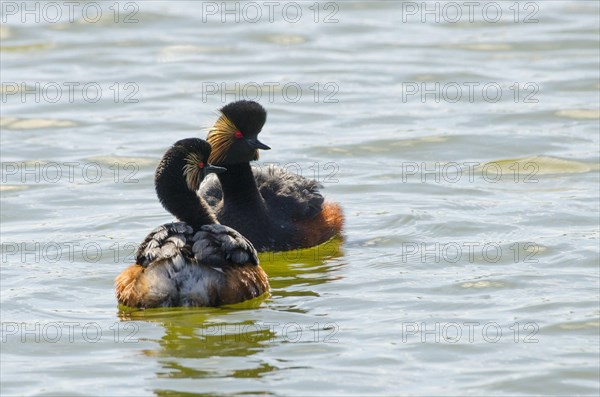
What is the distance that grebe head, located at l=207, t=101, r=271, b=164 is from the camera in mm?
13133

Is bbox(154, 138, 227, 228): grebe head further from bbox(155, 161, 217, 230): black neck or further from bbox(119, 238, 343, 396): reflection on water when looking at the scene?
bbox(119, 238, 343, 396): reflection on water

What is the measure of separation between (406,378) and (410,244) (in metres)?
3.93

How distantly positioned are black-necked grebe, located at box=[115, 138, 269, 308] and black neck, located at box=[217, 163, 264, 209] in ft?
5.50

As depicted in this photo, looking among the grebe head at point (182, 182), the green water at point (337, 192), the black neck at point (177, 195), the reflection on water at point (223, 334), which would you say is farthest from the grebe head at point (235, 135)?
the black neck at point (177, 195)

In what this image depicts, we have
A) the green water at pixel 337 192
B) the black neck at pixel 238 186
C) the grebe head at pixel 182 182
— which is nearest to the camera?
the green water at pixel 337 192

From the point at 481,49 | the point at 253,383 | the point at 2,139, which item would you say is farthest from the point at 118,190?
the point at 481,49

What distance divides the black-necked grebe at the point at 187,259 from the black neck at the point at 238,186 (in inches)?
66.1

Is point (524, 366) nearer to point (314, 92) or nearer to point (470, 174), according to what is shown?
point (470, 174)

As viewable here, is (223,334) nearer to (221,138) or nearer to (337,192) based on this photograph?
(221,138)

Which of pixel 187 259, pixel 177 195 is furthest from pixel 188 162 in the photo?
pixel 187 259

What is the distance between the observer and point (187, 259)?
1063cm

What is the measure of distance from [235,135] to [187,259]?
9.15ft

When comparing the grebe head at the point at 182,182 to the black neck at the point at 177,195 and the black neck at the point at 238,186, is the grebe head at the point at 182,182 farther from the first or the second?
the black neck at the point at 238,186

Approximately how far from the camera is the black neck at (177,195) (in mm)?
11383
